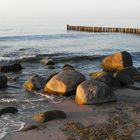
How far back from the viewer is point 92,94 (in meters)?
14.3

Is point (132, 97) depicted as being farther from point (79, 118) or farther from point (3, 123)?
point (3, 123)

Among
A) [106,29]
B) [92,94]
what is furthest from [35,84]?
[106,29]

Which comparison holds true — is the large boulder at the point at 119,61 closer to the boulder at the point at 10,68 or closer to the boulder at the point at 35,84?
the boulder at the point at 10,68

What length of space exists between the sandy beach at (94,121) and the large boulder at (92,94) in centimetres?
24

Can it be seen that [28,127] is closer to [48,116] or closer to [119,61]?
[48,116]

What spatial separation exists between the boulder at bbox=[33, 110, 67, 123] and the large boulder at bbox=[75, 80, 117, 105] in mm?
1861

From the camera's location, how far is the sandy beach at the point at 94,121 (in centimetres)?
1088

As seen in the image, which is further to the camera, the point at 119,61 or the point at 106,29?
the point at 106,29

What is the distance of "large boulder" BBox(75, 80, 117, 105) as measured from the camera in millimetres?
14281

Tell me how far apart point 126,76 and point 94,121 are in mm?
6718

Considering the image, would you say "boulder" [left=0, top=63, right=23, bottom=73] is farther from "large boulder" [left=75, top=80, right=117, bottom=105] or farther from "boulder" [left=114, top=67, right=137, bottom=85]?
"large boulder" [left=75, top=80, right=117, bottom=105]

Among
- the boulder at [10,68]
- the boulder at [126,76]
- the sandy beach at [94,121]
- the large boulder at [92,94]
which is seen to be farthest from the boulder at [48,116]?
the boulder at [10,68]

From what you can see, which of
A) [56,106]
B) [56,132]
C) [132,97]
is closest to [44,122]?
[56,132]

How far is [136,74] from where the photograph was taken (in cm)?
1942
